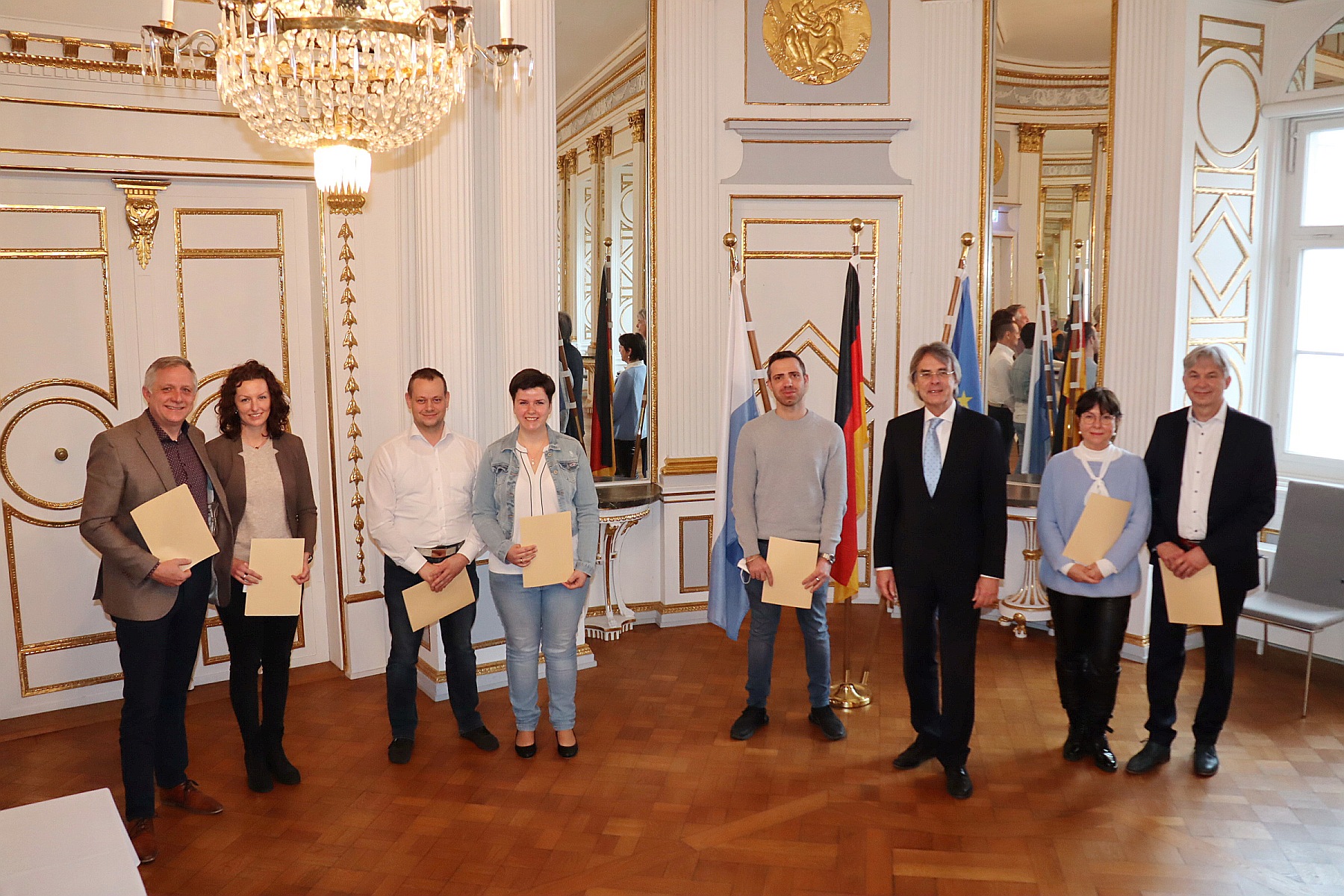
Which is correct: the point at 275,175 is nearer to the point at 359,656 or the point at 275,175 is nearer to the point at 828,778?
the point at 359,656

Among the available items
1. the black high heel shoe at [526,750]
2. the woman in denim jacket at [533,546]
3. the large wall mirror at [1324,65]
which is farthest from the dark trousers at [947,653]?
the large wall mirror at [1324,65]

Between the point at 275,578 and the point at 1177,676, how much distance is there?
3.38m

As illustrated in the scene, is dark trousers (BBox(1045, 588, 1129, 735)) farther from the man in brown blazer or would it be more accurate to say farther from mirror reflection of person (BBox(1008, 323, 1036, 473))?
the man in brown blazer

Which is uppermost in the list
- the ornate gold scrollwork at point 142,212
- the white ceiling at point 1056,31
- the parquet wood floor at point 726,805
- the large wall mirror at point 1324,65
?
the white ceiling at point 1056,31

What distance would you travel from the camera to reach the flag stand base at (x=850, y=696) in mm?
4520

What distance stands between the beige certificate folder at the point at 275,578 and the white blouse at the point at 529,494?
2.40 ft

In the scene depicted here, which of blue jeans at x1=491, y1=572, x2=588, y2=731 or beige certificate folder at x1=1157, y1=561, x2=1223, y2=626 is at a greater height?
beige certificate folder at x1=1157, y1=561, x2=1223, y2=626

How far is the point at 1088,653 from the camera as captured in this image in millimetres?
3918

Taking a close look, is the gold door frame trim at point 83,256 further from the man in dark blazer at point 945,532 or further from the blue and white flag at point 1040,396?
the blue and white flag at point 1040,396

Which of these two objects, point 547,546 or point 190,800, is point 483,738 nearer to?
point 547,546

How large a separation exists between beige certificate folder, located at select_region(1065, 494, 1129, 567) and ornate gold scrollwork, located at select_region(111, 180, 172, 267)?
4020 mm

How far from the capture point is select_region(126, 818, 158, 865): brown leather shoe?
3.24 m

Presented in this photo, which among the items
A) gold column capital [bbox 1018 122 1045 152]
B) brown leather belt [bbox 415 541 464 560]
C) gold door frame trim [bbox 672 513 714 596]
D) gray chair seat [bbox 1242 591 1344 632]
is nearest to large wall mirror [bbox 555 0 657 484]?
gold door frame trim [bbox 672 513 714 596]

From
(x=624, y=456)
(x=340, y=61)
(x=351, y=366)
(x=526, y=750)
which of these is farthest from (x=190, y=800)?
(x=624, y=456)
